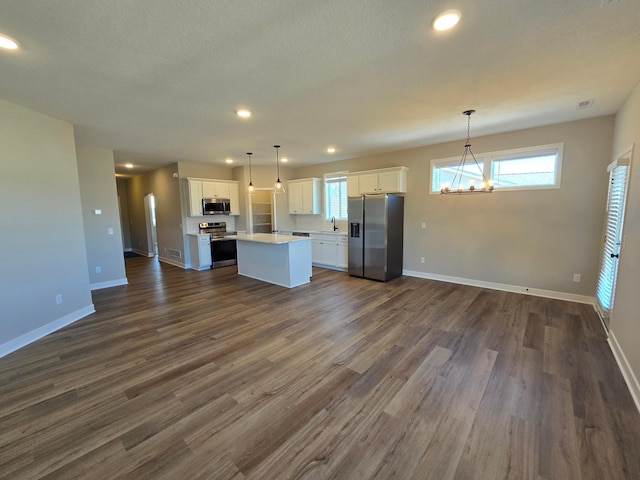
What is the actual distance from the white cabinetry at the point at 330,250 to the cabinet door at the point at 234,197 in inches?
93.5

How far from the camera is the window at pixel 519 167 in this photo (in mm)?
4227

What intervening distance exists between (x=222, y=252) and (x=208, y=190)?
1.64 metres

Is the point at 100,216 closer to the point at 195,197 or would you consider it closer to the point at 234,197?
the point at 195,197

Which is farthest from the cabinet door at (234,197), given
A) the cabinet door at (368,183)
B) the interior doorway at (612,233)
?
the interior doorway at (612,233)

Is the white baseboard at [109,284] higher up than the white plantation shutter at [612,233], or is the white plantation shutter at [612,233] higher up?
the white plantation shutter at [612,233]

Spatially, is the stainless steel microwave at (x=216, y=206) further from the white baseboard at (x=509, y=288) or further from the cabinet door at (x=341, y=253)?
the white baseboard at (x=509, y=288)

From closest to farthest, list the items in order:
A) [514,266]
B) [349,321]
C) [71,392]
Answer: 1. [71,392]
2. [349,321]
3. [514,266]

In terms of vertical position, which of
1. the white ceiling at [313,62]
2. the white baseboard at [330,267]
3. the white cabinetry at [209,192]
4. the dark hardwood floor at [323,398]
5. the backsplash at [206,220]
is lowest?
the dark hardwood floor at [323,398]

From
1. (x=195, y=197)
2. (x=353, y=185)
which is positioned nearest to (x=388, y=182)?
(x=353, y=185)

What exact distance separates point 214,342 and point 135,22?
9.51 feet

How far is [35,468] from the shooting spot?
5.18 feet

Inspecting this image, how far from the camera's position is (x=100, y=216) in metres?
5.27

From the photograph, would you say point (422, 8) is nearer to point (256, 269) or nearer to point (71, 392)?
point (71, 392)

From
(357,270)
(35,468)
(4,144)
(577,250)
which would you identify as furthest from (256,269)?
(577,250)
